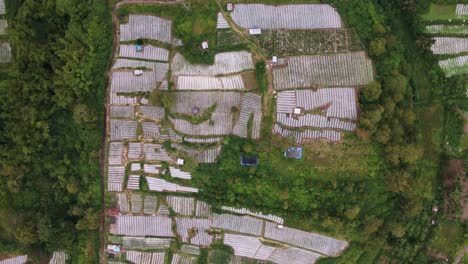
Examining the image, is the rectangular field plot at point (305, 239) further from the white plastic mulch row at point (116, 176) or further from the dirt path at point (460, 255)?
the white plastic mulch row at point (116, 176)

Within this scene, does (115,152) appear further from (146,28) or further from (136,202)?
(146,28)

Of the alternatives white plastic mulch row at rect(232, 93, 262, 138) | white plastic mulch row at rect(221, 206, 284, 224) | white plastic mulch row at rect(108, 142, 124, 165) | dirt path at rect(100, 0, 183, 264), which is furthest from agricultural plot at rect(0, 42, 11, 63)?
white plastic mulch row at rect(221, 206, 284, 224)

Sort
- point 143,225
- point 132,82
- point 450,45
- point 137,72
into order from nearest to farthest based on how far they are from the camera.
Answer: point 137,72, point 132,82, point 143,225, point 450,45

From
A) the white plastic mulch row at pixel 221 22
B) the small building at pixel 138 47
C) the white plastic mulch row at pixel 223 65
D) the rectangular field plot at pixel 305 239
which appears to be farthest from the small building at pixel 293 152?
the small building at pixel 138 47

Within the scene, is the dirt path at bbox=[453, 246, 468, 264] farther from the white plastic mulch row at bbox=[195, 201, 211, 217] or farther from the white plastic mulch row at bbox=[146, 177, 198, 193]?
the white plastic mulch row at bbox=[146, 177, 198, 193]

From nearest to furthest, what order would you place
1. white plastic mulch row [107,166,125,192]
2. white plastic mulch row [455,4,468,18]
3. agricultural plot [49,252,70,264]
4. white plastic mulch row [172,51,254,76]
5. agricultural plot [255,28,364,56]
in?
agricultural plot [255,28,364,56], white plastic mulch row [172,51,254,76], white plastic mulch row [107,166,125,192], white plastic mulch row [455,4,468,18], agricultural plot [49,252,70,264]

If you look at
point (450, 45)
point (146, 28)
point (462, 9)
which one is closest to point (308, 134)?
point (450, 45)

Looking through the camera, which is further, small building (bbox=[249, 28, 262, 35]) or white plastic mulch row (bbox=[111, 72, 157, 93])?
white plastic mulch row (bbox=[111, 72, 157, 93])
